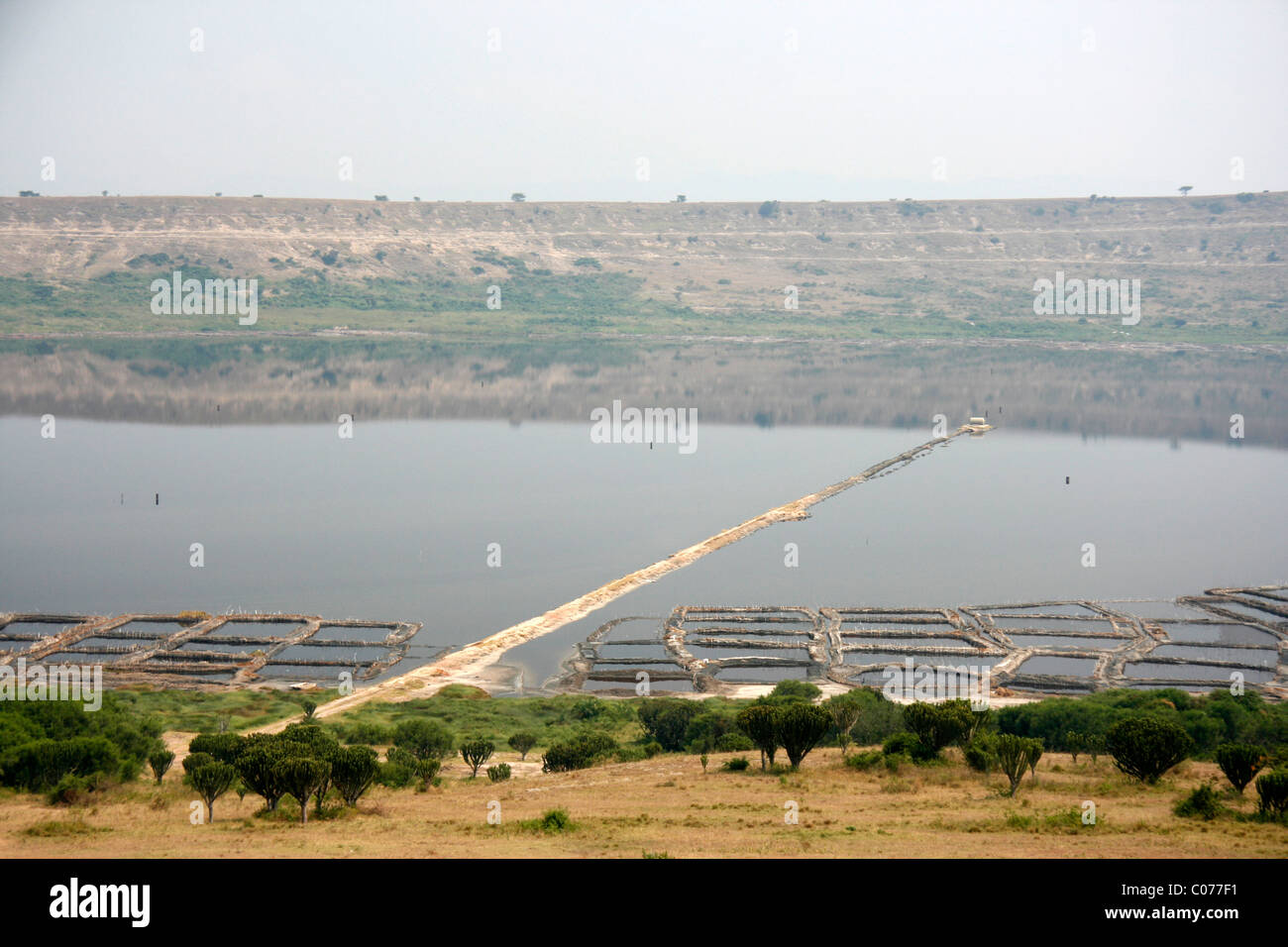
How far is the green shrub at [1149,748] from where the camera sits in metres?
19.8

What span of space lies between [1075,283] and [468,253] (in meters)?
90.0

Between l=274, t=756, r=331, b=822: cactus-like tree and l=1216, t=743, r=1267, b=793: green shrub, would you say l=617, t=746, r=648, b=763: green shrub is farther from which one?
l=1216, t=743, r=1267, b=793: green shrub

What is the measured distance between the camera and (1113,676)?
119 feet

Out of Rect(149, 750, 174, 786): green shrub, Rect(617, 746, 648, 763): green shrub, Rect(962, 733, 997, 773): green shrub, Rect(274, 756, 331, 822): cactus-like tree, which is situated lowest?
Rect(617, 746, 648, 763): green shrub

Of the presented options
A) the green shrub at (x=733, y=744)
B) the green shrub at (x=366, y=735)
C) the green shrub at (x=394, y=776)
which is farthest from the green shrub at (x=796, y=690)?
the green shrub at (x=394, y=776)

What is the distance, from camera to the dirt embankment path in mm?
33188

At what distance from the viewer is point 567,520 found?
58.0 metres

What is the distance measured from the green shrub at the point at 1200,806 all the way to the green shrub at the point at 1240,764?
4.93 feet

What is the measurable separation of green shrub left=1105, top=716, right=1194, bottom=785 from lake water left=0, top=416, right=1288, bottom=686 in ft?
63.0

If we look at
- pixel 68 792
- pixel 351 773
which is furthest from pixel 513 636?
pixel 351 773

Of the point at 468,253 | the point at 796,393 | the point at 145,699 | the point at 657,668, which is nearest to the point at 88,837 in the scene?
the point at 145,699

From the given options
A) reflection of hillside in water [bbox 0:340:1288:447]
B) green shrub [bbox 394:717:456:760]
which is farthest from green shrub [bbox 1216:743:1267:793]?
reflection of hillside in water [bbox 0:340:1288:447]

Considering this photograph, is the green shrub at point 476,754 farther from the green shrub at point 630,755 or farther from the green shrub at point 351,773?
the green shrub at point 351,773
